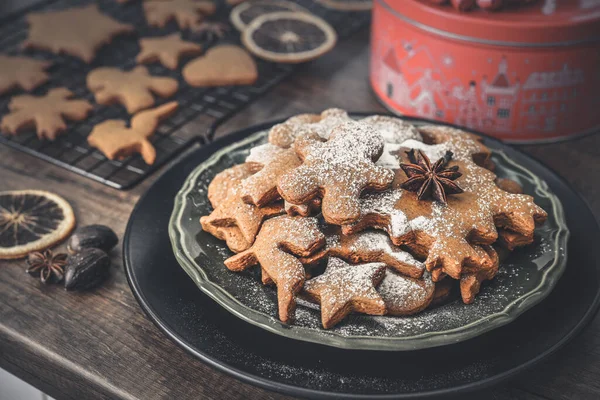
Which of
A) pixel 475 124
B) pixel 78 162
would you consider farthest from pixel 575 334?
pixel 78 162

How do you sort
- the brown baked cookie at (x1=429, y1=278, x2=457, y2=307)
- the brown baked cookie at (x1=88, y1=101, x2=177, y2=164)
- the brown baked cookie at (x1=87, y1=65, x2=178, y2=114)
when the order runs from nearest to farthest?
the brown baked cookie at (x1=429, y1=278, x2=457, y2=307) → the brown baked cookie at (x1=88, y1=101, x2=177, y2=164) → the brown baked cookie at (x1=87, y1=65, x2=178, y2=114)

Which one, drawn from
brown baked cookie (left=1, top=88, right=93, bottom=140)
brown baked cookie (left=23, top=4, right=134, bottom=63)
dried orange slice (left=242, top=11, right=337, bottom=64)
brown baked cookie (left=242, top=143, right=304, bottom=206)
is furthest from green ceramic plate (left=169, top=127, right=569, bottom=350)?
brown baked cookie (left=23, top=4, right=134, bottom=63)

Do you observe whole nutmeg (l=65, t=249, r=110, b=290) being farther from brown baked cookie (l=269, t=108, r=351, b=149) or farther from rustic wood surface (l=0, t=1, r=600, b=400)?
brown baked cookie (l=269, t=108, r=351, b=149)

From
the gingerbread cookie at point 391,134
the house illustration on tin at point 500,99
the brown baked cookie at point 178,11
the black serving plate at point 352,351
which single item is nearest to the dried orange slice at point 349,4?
the brown baked cookie at point 178,11

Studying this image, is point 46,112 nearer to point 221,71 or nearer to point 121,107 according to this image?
point 121,107

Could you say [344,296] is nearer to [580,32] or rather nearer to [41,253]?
[41,253]

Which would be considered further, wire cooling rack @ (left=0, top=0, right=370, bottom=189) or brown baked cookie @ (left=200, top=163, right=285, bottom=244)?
wire cooling rack @ (left=0, top=0, right=370, bottom=189)
